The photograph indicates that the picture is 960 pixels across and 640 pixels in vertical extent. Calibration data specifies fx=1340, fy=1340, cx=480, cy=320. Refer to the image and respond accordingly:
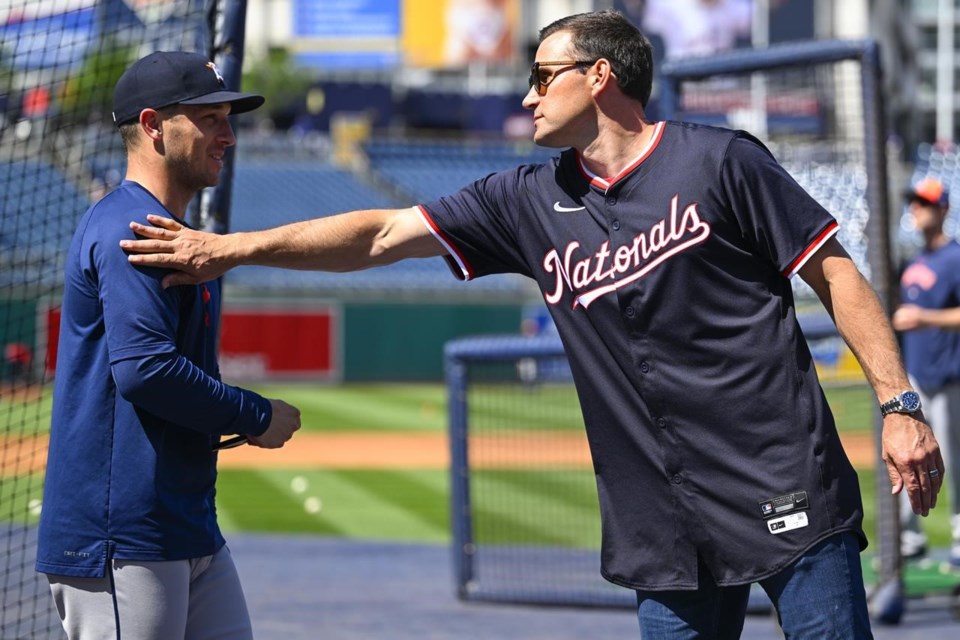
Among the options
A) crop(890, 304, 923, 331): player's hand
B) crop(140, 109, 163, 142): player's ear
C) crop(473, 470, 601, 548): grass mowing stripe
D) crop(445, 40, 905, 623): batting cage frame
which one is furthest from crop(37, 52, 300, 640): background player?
crop(473, 470, 601, 548): grass mowing stripe

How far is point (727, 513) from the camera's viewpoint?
314cm

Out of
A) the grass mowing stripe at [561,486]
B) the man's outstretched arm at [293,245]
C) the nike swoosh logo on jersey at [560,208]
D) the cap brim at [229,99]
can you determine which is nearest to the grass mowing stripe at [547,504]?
the grass mowing stripe at [561,486]

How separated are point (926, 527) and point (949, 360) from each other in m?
2.99

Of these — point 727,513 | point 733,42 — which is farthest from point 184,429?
point 733,42

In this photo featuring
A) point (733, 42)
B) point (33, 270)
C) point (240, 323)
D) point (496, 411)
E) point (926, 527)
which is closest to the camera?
point (496, 411)

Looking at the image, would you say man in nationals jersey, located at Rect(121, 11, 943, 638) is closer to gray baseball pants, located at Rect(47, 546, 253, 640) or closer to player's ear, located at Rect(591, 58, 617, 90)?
player's ear, located at Rect(591, 58, 617, 90)

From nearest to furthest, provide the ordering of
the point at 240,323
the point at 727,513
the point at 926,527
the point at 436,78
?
the point at 727,513 → the point at 926,527 → the point at 240,323 → the point at 436,78

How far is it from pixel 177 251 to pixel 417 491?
32.8 feet

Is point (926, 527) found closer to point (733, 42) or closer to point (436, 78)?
point (733, 42)

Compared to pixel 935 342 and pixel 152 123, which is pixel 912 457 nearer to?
pixel 152 123

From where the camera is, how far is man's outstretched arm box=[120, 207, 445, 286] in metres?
3.09

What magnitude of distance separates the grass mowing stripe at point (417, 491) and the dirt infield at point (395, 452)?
584mm

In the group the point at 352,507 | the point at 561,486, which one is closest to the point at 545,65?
the point at 561,486

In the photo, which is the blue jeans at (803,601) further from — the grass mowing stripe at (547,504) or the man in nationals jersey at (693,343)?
the grass mowing stripe at (547,504)
